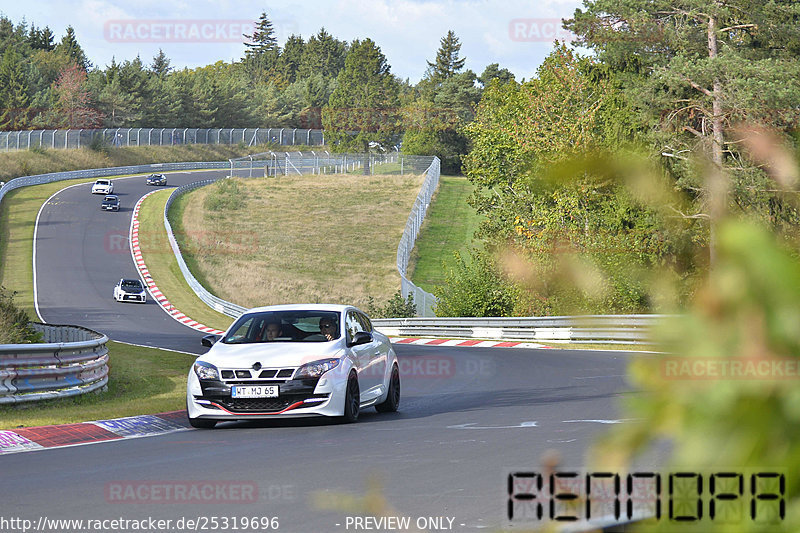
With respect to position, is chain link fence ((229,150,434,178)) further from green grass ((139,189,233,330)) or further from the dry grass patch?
green grass ((139,189,233,330))

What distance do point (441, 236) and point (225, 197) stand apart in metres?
22.6

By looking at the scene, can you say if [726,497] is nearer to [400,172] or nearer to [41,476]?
[41,476]

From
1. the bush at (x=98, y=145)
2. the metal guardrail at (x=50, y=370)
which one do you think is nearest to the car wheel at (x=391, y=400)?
the metal guardrail at (x=50, y=370)

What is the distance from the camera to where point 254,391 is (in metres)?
12.9

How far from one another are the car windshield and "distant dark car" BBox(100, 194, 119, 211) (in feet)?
235

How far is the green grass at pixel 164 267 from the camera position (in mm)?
52969

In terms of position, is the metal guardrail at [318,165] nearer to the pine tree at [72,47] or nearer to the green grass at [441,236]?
the green grass at [441,236]

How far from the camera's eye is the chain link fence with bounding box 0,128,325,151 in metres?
102

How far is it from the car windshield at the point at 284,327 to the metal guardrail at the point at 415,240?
31.5 metres

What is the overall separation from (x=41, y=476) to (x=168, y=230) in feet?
211

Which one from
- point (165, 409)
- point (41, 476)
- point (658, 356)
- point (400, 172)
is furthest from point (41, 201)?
point (658, 356)

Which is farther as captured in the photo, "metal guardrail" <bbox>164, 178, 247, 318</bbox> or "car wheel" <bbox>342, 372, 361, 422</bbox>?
"metal guardrail" <bbox>164, 178, 247, 318</bbox>

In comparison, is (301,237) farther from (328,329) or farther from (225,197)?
(328,329)

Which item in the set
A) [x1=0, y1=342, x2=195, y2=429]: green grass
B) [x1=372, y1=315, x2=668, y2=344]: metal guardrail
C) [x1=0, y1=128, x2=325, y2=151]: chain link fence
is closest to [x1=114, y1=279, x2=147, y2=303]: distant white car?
[x1=372, y1=315, x2=668, y2=344]: metal guardrail
